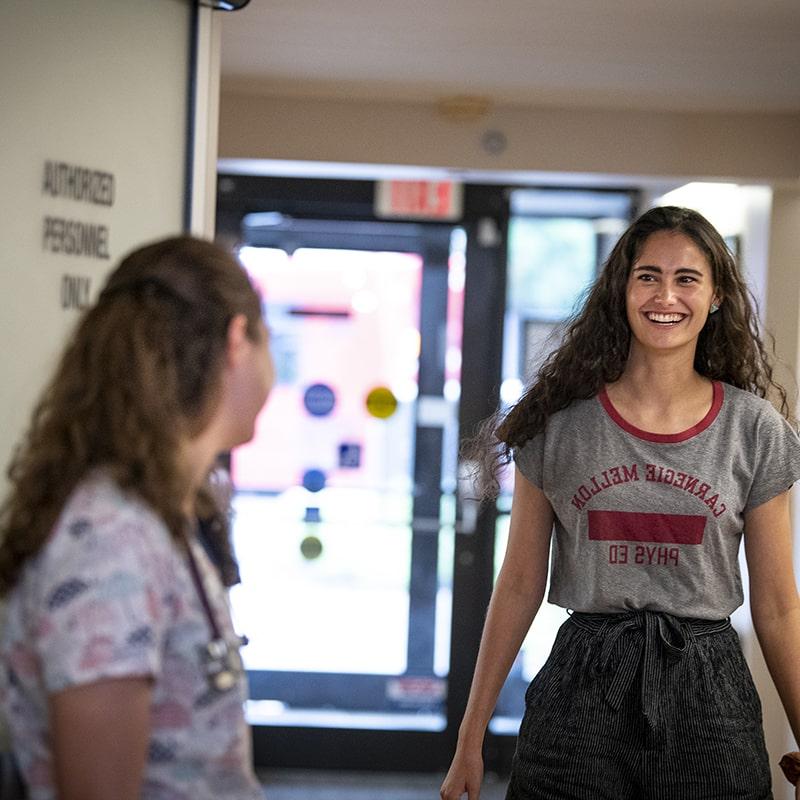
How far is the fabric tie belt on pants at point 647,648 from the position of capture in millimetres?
1902

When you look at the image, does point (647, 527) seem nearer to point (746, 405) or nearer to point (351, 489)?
point (746, 405)

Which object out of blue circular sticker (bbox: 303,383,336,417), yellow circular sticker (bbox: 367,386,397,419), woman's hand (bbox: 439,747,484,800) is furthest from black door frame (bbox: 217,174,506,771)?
woman's hand (bbox: 439,747,484,800)

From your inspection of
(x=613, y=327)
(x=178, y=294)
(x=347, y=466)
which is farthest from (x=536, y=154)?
(x=178, y=294)

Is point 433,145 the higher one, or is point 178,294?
point 433,145

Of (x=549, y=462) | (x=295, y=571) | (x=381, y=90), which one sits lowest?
(x=295, y=571)

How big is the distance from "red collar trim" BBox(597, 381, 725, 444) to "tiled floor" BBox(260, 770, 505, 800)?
283 centimetres

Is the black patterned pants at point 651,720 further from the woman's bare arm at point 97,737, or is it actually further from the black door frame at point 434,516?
the black door frame at point 434,516

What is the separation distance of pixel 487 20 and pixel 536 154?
3.18ft

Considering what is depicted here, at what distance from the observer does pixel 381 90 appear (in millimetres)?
3912

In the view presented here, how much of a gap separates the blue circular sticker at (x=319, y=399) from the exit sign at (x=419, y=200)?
71cm

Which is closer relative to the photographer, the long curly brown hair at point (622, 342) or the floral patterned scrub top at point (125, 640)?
the floral patterned scrub top at point (125, 640)

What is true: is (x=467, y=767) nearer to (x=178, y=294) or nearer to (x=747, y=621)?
(x=178, y=294)

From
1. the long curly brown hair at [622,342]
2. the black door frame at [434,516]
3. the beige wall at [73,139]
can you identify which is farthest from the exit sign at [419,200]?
the beige wall at [73,139]

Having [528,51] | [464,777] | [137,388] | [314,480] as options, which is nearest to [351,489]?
[314,480]
